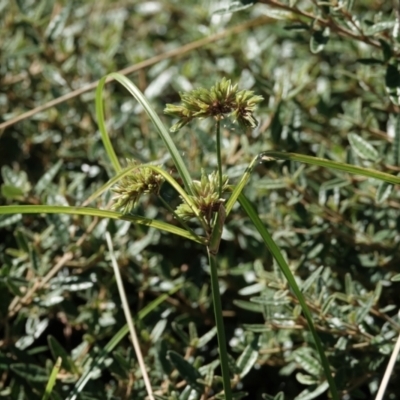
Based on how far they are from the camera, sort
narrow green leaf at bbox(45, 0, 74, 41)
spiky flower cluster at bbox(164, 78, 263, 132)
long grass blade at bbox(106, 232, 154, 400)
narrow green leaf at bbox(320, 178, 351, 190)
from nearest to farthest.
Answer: spiky flower cluster at bbox(164, 78, 263, 132) → long grass blade at bbox(106, 232, 154, 400) → narrow green leaf at bbox(320, 178, 351, 190) → narrow green leaf at bbox(45, 0, 74, 41)

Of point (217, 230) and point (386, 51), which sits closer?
point (217, 230)

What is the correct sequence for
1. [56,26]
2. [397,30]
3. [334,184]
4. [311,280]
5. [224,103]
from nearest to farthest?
[224,103]
[311,280]
[397,30]
[334,184]
[56,26]

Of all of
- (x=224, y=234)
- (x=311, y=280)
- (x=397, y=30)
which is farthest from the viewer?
(x=224, y=234)

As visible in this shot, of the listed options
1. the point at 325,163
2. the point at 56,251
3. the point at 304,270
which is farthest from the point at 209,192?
the point at 56,251

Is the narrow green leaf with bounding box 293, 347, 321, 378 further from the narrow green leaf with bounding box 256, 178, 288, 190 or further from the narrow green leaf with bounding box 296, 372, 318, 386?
the narrow green leaf with bounding box 256, 178, 288, 190

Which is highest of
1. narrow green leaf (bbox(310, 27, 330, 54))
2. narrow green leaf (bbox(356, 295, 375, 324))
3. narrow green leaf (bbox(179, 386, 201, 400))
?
narrow green leaf (bbox(310, 27, 330, 54))

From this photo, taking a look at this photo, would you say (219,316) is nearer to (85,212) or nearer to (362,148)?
(85,212)

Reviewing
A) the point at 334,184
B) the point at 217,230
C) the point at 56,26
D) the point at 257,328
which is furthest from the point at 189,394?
the point at 56,26

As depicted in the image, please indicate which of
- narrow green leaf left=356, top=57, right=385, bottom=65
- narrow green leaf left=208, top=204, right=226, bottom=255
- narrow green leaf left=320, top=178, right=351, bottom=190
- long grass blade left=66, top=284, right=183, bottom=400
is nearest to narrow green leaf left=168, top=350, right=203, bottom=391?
long grass blade left=66, top=284, right=183, bottom=400
